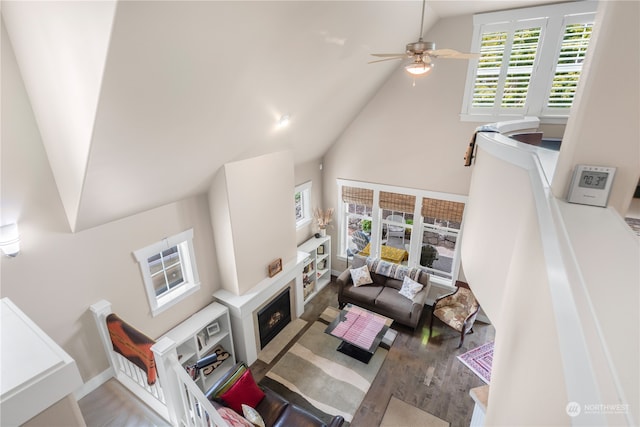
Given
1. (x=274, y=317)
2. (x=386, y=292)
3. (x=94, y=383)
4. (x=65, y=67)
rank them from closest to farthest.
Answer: (x=65, y=67) < (x=94, y=383) < (x=274, y=317) < (x=386, y=292)

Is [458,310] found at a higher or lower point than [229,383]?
lower

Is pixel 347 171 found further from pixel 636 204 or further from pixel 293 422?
pixel 636 204

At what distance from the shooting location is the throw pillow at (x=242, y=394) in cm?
365

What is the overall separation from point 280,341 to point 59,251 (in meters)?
3.87

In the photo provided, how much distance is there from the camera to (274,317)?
586cm

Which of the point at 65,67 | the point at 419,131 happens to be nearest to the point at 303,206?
the point at 419,131

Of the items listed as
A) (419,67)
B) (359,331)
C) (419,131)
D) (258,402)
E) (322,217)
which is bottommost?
(359,331)

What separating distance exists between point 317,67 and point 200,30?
1.74 meters

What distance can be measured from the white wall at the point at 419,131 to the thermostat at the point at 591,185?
4.48 metres

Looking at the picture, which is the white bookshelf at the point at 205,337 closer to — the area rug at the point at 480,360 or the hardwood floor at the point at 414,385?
the hardwood floor at the point at 414,385

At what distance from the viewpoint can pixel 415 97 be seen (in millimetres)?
5852

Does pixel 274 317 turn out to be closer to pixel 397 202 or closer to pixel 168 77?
pixel 397 202

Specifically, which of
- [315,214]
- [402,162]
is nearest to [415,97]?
[402,162]

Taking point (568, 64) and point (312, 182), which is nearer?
point (568, 64)
